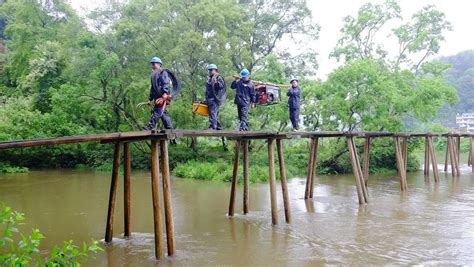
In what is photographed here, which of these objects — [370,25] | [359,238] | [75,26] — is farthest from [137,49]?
[359,238]

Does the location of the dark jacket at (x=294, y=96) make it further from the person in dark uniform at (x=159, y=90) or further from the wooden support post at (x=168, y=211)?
the wooden support post at (x=168, y=211)

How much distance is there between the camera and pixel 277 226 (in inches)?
472

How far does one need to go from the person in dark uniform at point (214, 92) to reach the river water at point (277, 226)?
9.14 feet

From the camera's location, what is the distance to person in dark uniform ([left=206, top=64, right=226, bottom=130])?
418 inches

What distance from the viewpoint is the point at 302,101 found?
2603 centimetres

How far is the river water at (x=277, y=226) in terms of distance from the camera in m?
9.20

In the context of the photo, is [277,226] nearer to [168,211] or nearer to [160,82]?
[168,211]

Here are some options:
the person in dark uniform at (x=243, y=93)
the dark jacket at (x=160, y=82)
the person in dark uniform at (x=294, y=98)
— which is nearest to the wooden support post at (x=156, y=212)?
the dark jacket at (x=160, y=82)

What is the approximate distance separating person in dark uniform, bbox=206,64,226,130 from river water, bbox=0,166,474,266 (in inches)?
110

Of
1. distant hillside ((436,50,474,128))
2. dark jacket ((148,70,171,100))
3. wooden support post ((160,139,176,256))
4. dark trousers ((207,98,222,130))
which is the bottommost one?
wooden support post ((160,139,176,256))

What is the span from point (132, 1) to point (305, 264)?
21930 mm

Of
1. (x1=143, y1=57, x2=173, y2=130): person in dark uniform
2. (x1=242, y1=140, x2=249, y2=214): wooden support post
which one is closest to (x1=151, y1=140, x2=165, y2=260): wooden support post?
(x1=143, y1=57, x2=173, y2=130): person in dark uniform

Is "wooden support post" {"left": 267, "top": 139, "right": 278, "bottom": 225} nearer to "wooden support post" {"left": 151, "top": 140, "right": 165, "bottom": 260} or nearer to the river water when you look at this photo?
the river water

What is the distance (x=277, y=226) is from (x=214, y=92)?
389 centimetres
